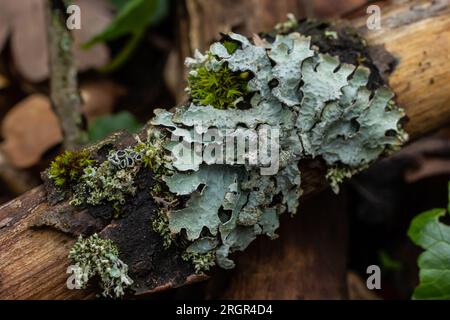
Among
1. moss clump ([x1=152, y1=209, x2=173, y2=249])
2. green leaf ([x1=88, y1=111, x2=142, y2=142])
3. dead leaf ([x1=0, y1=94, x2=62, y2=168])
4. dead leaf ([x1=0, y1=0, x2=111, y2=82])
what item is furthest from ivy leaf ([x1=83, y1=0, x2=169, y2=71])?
moss clump ([x1=152, y1=209, x2=173, y2=249])

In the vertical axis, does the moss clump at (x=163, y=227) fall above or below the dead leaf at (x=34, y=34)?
below

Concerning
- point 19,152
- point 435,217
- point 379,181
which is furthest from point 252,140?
point 19,152

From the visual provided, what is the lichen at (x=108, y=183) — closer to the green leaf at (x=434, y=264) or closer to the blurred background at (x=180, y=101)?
the blurred background at (x=180, y=101)

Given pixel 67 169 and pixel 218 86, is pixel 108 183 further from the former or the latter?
pixel 218 86

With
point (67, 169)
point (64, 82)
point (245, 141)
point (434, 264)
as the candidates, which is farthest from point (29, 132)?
point (434, 264)

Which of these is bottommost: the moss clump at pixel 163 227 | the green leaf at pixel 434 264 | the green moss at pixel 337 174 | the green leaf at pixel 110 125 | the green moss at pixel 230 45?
the green leaf at pixel 434 264

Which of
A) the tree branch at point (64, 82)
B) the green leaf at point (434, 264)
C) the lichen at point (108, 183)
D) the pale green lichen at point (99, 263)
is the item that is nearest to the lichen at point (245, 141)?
the lichen at point (108, 183)
